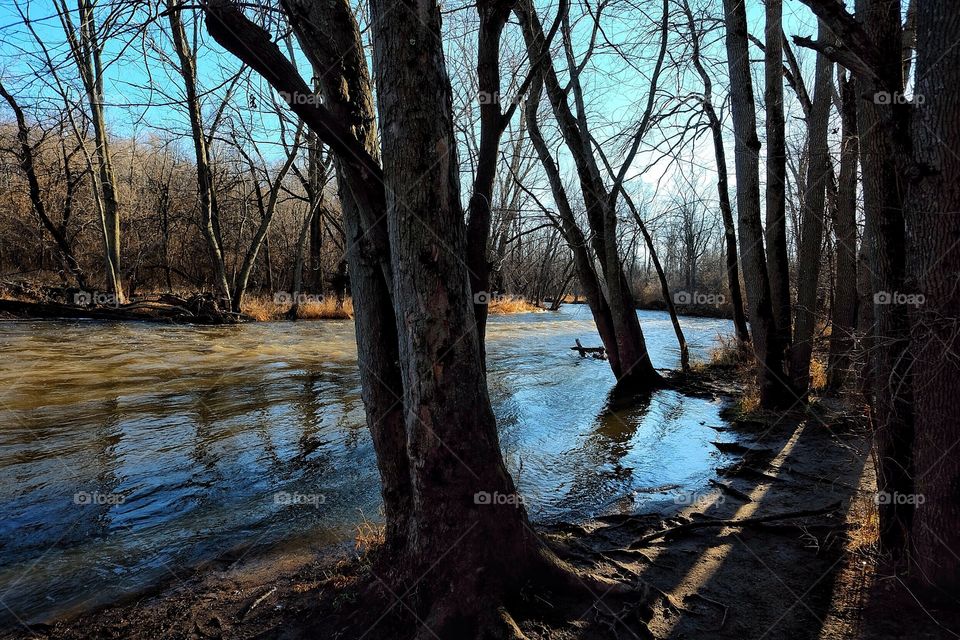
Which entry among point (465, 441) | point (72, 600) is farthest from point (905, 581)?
point (72, 600)

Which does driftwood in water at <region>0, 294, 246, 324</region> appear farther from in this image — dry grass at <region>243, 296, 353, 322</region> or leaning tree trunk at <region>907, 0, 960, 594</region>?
leaning tree trunk at <region>907, 0, 960, 594</region>

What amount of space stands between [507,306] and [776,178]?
22721 mm

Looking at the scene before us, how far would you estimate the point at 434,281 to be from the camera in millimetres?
2443

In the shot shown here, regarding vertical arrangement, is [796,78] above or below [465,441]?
above

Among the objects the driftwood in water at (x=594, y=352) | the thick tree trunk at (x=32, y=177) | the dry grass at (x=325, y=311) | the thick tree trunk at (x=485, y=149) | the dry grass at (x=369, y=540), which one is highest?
the thick tree trunk at (x=32, y=177)

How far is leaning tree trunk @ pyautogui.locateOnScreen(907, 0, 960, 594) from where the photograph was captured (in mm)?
2434

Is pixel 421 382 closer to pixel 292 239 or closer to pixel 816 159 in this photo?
pixel 816 159

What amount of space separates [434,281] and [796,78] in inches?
421

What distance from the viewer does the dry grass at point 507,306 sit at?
93.8ft

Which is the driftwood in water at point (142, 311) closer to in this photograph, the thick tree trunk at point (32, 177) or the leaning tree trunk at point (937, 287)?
the thick tree trunk at point (32, 177)

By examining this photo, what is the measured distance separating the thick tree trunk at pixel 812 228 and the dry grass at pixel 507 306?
19.6 meters

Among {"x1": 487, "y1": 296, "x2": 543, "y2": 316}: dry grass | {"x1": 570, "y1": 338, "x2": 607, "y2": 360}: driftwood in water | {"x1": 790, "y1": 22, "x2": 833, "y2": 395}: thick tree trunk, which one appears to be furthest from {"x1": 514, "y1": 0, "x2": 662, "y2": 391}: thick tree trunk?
{"x1": 487, "y1": 296, "x2": 543, "y2": 316}: dry grass

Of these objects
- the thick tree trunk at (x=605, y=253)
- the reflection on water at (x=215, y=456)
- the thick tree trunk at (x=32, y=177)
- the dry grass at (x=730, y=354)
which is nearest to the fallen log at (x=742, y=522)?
the reflection on water at (x=215, y=456)

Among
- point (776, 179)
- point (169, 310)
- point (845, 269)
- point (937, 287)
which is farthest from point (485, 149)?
point (169, 310)
